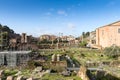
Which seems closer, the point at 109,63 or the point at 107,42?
the point at 109,63

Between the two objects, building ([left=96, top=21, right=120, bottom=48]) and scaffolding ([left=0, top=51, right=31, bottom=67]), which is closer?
scaffolding ([left=0, top=51, right=31, bottom=67])

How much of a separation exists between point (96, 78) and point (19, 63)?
1015 cm

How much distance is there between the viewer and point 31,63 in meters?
20.2

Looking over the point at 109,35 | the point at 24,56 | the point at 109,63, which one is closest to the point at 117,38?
the point at 109,35

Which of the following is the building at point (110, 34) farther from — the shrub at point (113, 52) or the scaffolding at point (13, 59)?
the scaffolding at point (13, 59)

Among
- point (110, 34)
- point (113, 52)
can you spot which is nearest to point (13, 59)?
point (113, 52)

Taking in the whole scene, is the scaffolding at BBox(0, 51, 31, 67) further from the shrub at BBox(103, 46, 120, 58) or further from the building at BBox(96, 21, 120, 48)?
the building at BBox(96, 21, 120, 48)

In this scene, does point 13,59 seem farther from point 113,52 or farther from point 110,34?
point 110,34

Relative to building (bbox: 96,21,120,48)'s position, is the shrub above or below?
below

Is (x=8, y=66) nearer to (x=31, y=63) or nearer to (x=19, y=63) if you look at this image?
(x=19, y=63)

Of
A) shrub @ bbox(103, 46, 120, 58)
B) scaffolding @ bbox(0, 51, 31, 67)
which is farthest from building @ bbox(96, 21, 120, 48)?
scaffolding @ bbox(0, 51, 31, 67)

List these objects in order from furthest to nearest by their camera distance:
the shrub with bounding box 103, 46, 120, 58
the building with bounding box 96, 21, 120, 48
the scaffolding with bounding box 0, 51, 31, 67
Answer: the building with bounding box 96, 21, 120, 48, the shrub with bounding box 103, 46, 120, 58, the scaffolding with bounding box 0, 51, 31, 67

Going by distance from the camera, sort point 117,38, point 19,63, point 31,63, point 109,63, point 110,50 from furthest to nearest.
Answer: point 117,38 → point 110,50 → point 109,63 → point 19,63 → point 31,63

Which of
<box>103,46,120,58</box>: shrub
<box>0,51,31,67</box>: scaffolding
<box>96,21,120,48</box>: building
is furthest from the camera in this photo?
<box>96,21,120,48</box>: building
